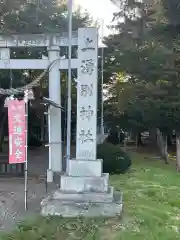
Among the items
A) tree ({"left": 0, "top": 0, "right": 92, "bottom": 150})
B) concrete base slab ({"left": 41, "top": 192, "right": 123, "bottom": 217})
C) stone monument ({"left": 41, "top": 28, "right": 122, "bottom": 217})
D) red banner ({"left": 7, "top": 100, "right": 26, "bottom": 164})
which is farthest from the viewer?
tree ({"left": 0, "top": 0, "right": 92, "bottom": 150})

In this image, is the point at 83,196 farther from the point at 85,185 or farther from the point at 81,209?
the point at 81,209

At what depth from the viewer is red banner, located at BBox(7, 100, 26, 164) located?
32.1 ft

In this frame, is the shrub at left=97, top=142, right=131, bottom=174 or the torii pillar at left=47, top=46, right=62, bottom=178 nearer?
the torii pillar at left=47, top=46, right=62, bottom=178

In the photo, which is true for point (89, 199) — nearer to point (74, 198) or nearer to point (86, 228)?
point (74, 198)

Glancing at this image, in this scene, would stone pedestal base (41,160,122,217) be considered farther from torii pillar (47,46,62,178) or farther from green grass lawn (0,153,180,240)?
torii pillar (47,46,62,178)

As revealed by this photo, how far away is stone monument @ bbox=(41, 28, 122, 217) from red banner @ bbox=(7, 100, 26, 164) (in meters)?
1.42

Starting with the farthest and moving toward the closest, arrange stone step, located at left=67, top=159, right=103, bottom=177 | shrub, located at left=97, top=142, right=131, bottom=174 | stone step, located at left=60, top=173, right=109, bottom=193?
shrub, located at left=97, top=142, right=131, bottom=174, stone step, located at left=67, top=159, right=103, bottom=177, stone step, located at left=60, top=173, right=109, bottom=193

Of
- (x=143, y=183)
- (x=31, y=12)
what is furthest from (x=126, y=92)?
(x=143, y=183)

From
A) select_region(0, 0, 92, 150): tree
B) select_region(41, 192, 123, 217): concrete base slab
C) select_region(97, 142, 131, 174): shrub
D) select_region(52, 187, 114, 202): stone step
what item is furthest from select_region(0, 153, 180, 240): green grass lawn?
select_region(0, 0, 92, 150): tree

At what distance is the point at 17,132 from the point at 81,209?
2.72 m

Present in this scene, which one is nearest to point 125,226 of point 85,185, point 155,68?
point 85,185

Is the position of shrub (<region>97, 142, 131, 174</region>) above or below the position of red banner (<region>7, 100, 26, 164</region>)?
below

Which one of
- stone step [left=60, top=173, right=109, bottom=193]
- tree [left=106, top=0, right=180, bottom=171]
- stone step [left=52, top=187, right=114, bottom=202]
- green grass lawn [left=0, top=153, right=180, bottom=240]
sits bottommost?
green grass lawn [left=0, top=153, right=180, bottom=240]

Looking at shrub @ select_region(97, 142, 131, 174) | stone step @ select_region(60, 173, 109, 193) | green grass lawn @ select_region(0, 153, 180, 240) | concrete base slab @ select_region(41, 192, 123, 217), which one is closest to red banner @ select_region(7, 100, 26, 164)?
stone step @ select_region(60, 173, 109, 193)
